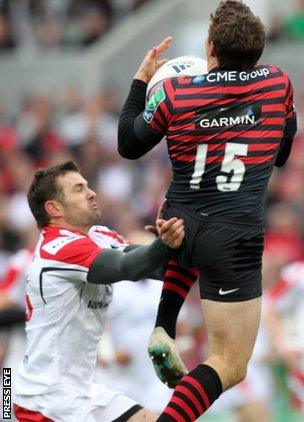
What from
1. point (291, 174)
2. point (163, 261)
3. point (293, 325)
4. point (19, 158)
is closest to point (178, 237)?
point (163, 261)

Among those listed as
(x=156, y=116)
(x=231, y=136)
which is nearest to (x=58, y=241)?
(x=156, y=116)

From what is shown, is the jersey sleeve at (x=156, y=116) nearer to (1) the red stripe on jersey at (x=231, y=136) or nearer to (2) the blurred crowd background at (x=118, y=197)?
(1) the red stripe on jersey at (x=231, y=136)

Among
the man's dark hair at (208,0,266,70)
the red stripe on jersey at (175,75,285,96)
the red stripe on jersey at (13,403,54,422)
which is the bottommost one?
the red stripe on jersey at (13,403,54,422)

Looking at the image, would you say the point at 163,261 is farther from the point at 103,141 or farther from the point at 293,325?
the point at 103,141

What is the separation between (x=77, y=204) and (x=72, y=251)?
0.38 m

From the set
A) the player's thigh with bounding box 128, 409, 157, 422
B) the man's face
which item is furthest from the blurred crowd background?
the player's thigh with bounding box 128, 409, 157, 422

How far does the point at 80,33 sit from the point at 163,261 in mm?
14837

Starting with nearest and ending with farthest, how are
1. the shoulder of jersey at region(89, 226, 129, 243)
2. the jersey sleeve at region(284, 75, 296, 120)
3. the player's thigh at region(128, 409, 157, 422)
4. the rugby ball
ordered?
the jersey sleeve at region(284, 75, 296, 120) → the rugby ball → the player's thigh at region(128, 409, 157, 422) → the shoulder of jersey at region(89, 226, 129, 243)

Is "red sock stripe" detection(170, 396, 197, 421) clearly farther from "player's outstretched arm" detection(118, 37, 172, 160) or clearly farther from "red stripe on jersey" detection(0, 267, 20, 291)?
"red stripe on jersey" detection(0, 267, 20, 291)

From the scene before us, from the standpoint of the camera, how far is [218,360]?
7699 millimetres

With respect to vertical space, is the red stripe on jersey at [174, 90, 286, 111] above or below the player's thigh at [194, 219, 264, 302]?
above

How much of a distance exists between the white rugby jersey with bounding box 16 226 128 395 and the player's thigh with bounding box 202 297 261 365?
82 centimetres

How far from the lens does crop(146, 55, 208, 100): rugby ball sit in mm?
7961

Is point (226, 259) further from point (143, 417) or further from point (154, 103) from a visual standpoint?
point (143, 417)
